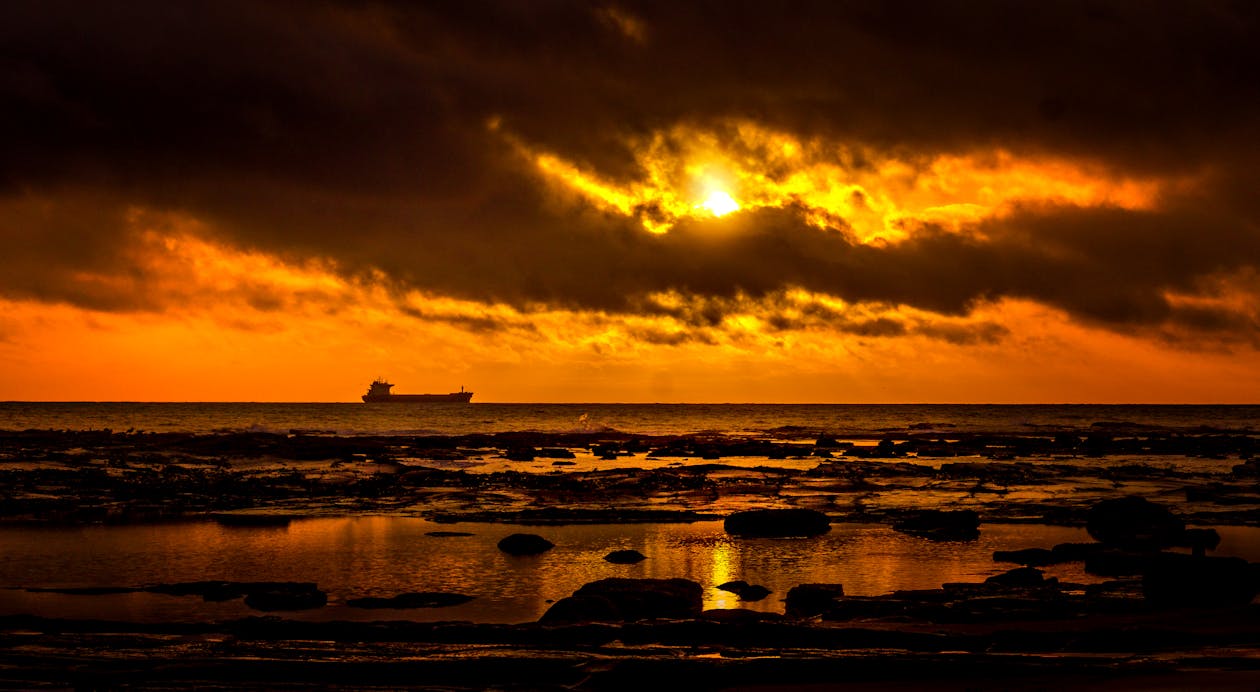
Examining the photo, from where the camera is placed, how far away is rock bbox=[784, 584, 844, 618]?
19031mm

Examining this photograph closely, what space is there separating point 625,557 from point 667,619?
29.8 ft

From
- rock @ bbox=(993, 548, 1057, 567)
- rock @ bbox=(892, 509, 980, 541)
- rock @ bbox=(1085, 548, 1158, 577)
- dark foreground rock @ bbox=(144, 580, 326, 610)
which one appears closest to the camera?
dark foreground rock @ bbox=(144, 580, 326, 610)

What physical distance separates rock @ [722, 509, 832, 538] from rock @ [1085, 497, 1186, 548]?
8.19 m

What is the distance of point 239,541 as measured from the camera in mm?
30094

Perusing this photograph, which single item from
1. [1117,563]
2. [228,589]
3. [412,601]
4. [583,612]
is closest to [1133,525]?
[1117,563]

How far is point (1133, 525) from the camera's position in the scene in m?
31.8


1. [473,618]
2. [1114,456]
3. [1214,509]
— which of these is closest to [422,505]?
[473,618]

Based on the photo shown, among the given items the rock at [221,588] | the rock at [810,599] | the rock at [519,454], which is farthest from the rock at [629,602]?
the rock at [519,454]

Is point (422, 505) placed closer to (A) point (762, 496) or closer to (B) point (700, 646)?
(A) point (762, 496)

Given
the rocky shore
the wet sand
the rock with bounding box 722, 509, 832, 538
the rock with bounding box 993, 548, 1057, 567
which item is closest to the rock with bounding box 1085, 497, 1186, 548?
the wet sand

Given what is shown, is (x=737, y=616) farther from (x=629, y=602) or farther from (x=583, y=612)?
(x=583, y=612)

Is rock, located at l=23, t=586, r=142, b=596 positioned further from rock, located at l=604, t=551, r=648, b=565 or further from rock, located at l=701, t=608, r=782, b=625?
rock, located at l=701, t=608, r=782, b=625

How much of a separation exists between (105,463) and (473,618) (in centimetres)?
5311

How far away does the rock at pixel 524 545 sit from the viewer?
28.0 meters
